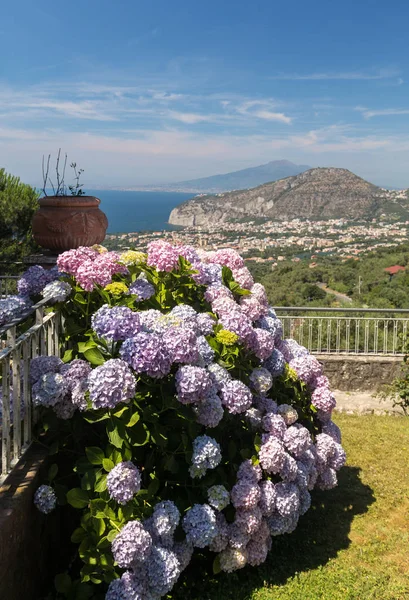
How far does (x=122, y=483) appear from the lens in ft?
8.95

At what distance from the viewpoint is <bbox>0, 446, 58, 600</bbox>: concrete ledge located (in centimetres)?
249

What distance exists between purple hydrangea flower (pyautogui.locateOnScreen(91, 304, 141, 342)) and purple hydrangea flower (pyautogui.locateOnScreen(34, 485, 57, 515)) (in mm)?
872

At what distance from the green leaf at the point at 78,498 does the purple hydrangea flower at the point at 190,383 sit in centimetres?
72

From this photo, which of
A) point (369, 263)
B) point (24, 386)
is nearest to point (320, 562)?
point (24, 386)

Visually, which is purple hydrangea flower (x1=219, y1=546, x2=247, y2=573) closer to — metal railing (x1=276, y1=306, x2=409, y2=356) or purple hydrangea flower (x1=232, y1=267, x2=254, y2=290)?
purple hydrangea flower (x1=232, y1=267, x2=254, y2=290)

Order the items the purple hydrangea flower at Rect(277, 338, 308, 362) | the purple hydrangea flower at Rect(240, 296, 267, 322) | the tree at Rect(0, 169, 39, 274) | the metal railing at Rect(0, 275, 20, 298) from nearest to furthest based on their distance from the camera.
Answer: the purple hydrangea flower at Rect(240, 296, 267, 322) → the purple hydrangea flower at Rect(277, 338, 308, 362) → the metal railing at Rect(0, 275, 20, 298) → the tree at Rect(0, 169, 39, 274)

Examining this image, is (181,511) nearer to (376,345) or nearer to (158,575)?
(158,575)

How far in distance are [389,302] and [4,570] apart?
60.3 feet

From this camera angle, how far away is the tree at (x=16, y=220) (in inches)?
537

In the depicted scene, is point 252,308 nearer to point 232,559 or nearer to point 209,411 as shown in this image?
point 209,411

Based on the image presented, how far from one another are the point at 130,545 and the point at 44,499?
555 millimetres

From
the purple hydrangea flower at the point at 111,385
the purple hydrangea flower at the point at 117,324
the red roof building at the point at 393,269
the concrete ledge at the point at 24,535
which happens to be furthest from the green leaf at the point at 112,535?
the red roof building at the point at 393,269

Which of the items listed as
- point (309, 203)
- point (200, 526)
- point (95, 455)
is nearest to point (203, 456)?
point (200, 526)

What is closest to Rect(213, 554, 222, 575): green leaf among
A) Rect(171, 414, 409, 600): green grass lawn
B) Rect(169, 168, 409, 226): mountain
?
Rect(171, 414, 409, 600): green grass lawn
